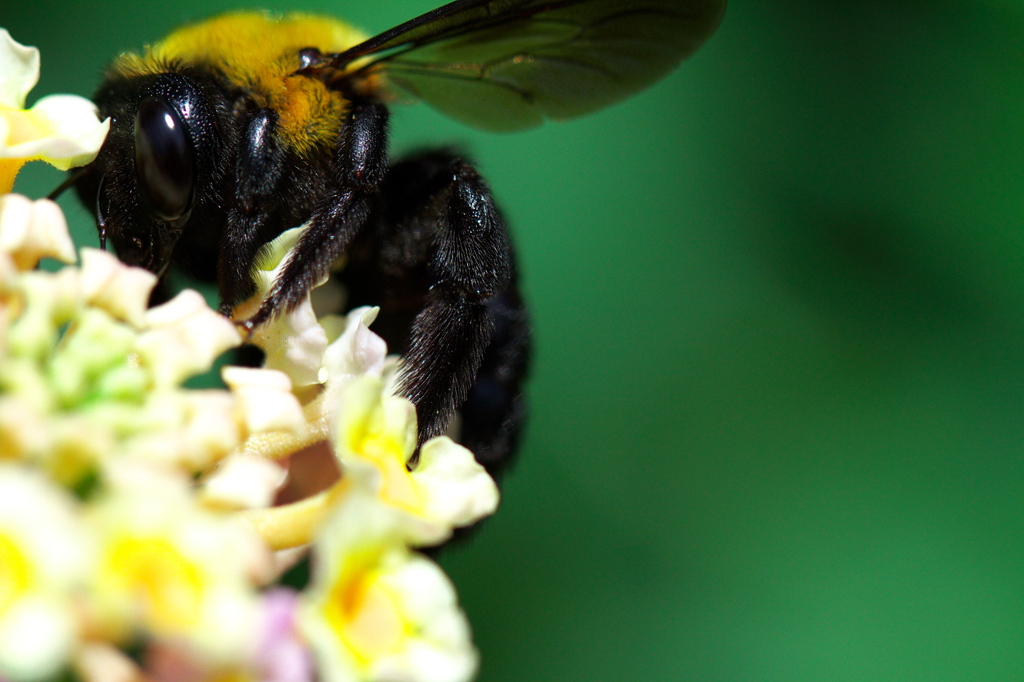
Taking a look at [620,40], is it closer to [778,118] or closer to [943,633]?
[778,118]

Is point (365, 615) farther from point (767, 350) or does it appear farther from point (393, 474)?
point (767, 350)

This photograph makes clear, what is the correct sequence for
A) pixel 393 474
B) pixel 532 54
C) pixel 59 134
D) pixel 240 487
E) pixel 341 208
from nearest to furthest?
pixel 240 487
pixel 393 474
pixel 59 134
pixel 341 208
pixel 532 54

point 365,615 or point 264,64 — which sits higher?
point 264,64

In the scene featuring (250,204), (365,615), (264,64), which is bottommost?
(365,615)

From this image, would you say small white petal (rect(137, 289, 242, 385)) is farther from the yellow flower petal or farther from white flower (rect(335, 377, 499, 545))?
the yellow flower petal

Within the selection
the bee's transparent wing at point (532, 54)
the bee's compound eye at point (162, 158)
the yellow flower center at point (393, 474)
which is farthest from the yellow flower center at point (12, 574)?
the bee's transparent wing at point (532, 54)

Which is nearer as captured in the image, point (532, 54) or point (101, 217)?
point (101, 217)

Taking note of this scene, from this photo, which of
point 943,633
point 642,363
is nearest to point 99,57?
point 642,363

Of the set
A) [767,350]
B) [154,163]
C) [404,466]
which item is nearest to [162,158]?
[154,163]
